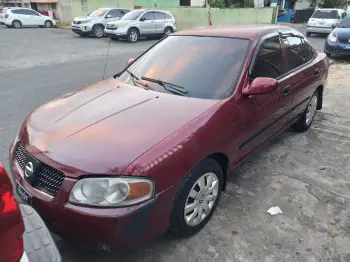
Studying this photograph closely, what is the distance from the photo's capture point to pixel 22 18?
23609mm

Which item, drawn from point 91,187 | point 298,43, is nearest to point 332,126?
point 298,43

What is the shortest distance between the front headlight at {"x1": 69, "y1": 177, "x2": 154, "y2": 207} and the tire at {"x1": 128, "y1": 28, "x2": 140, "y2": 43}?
14697 mm

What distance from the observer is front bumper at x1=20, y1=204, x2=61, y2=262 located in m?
1.75

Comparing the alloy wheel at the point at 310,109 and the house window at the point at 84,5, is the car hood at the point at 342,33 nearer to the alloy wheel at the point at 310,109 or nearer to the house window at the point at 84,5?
the alloy wheel at the point at 310,109

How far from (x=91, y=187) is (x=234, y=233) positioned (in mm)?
1395

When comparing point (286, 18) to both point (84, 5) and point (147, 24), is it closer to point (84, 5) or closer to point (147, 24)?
point (84, 5)

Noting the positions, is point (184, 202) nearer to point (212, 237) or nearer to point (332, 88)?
point (212, 237)

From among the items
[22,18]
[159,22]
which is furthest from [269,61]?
[22,18]

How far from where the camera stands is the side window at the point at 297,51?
3.95 meters

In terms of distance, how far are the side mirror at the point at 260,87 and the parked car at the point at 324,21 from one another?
1802cm

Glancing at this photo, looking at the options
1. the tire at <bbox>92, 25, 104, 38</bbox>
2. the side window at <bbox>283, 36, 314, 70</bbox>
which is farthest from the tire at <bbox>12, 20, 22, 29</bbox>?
the side window at <bbox>283, 36, 314, 70</bbox>

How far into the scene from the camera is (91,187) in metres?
2.05

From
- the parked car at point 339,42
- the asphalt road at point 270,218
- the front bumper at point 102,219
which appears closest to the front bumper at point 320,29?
the parked car at point 339,42

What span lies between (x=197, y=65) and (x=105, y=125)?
1.23m
